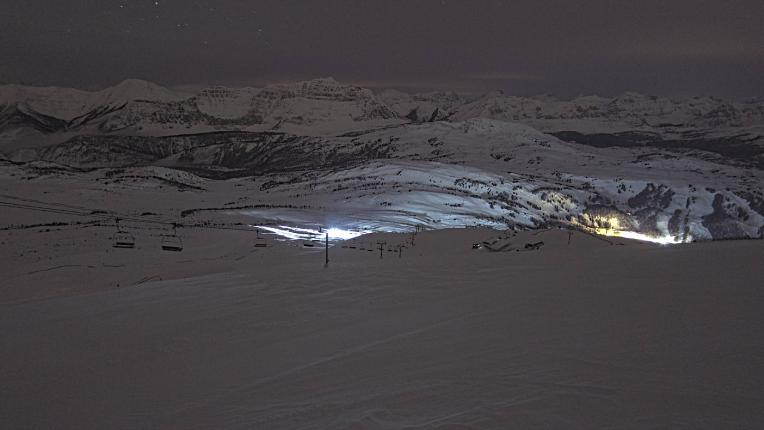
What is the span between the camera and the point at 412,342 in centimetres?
764

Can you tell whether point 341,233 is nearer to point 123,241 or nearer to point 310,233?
point 310,233

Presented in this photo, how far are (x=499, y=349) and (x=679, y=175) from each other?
19255cm

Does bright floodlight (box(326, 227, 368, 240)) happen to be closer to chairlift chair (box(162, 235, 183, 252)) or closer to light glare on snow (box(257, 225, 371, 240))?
light glare on snow (box(257, 225, 371, 240))

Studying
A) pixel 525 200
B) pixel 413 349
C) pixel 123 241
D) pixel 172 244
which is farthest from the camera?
pixel 525 200

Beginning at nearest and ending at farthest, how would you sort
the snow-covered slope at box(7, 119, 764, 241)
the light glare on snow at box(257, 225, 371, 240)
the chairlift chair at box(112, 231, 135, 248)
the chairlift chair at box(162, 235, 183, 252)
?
the chairlift chair at box(162, 235, 183, 252)
the chairlift chair at box(112, 231, 135, 248)
the light glare on snow at box(257, 225, 371, 240)
the snow-covered slope at box(7, 119, 764, 241)

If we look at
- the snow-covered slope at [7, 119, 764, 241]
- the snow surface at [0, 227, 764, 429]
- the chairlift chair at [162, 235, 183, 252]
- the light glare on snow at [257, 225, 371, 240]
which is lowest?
the snow surface at [0, 227, 764, 429]

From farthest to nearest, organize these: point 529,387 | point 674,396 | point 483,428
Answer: point 529,387 → point 674,396 → point 483,428

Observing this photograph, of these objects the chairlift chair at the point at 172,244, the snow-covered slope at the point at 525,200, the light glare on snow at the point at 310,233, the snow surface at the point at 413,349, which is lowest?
the snow surface at the point at 413,349

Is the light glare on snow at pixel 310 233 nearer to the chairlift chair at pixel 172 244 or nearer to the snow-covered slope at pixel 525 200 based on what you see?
the snow-covered slope at pixel 525 200

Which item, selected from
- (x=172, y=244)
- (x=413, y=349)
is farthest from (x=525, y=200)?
(x=413, y=349)

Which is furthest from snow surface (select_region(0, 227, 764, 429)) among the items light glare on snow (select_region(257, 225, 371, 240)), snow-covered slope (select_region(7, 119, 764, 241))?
snow-covered slope (select_region(7, 119, 764, 241))

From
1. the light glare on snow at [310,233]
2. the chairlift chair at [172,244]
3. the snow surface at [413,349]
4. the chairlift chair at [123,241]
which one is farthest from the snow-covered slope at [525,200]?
the snow surface at [413,349]

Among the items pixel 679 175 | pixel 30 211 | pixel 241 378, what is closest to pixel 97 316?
pixel 241 378

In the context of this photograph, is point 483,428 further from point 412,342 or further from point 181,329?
point 181,329
